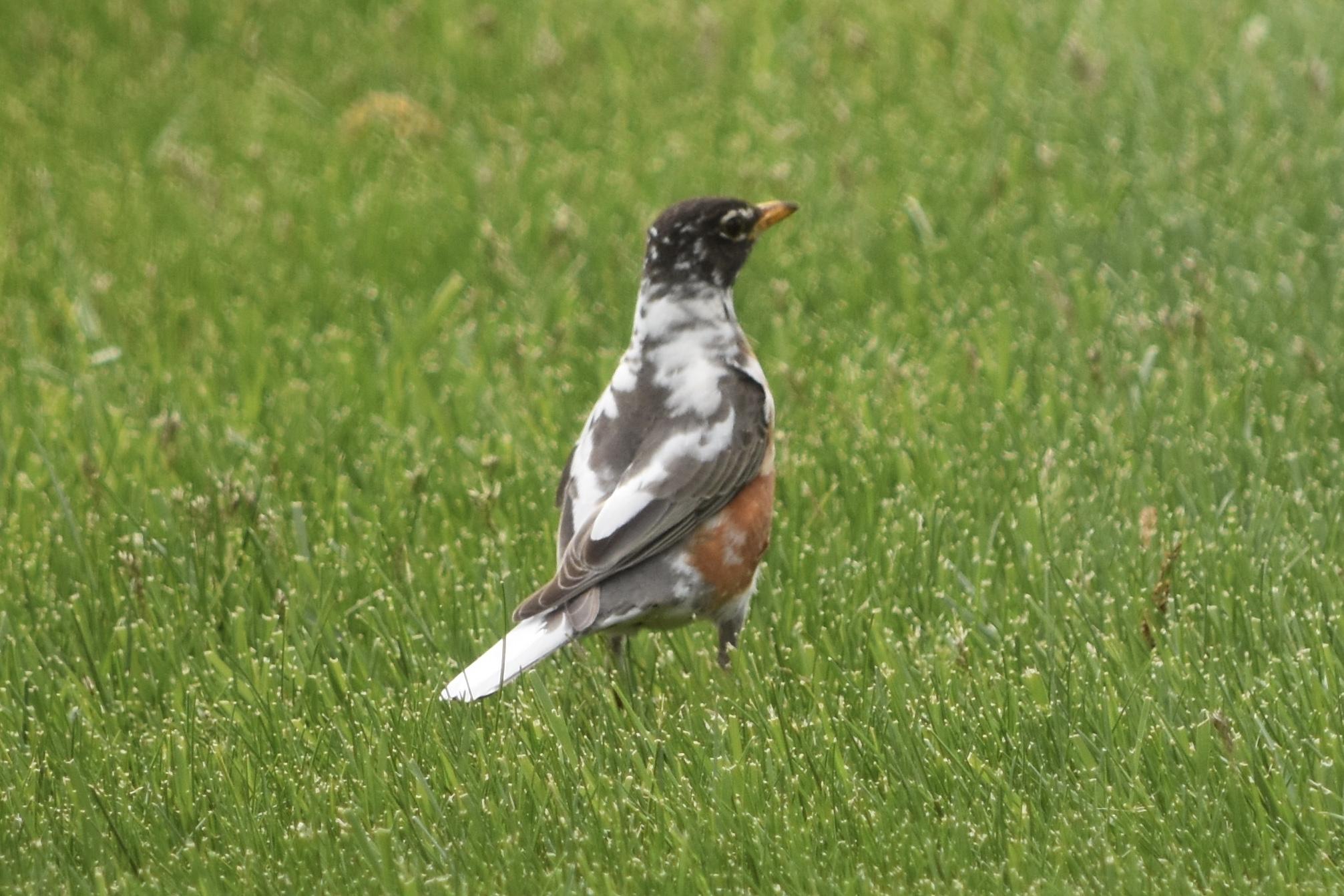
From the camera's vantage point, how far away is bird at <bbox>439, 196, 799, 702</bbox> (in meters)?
4.49

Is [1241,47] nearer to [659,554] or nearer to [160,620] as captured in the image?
[659,554]

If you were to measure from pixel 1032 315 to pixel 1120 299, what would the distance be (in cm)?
34

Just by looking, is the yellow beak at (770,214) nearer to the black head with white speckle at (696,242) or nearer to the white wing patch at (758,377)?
the black head with white speckle at (696,242)

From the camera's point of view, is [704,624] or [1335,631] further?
[704,624]

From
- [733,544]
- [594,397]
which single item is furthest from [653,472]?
[594,397]

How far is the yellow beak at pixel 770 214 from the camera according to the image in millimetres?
5219

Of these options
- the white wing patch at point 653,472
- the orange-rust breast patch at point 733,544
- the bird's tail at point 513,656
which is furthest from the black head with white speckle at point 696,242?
the bird's tail at point 513,656

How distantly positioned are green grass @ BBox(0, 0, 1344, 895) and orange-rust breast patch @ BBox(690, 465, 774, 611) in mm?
236

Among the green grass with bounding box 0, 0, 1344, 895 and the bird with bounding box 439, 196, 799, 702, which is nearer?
the green grass with bounding box 0, 0, 1344, 895

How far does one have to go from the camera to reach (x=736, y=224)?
203 inches

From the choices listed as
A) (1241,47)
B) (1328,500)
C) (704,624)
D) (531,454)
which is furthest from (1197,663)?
(1241,47)

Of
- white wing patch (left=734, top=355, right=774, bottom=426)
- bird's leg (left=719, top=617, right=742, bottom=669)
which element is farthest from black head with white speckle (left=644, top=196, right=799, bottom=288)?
bird's leg (left=719, top=617, right=742, bottom=669)

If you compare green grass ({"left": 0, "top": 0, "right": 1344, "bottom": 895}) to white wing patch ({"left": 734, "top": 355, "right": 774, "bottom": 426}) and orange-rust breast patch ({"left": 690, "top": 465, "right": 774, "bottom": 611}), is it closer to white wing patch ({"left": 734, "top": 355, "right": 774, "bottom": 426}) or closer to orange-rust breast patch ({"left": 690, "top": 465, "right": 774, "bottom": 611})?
orange-rust breast patch ({"left": 690, "top": 465, "right": 774, "bottom": 611})

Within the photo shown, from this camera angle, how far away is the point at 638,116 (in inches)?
350
